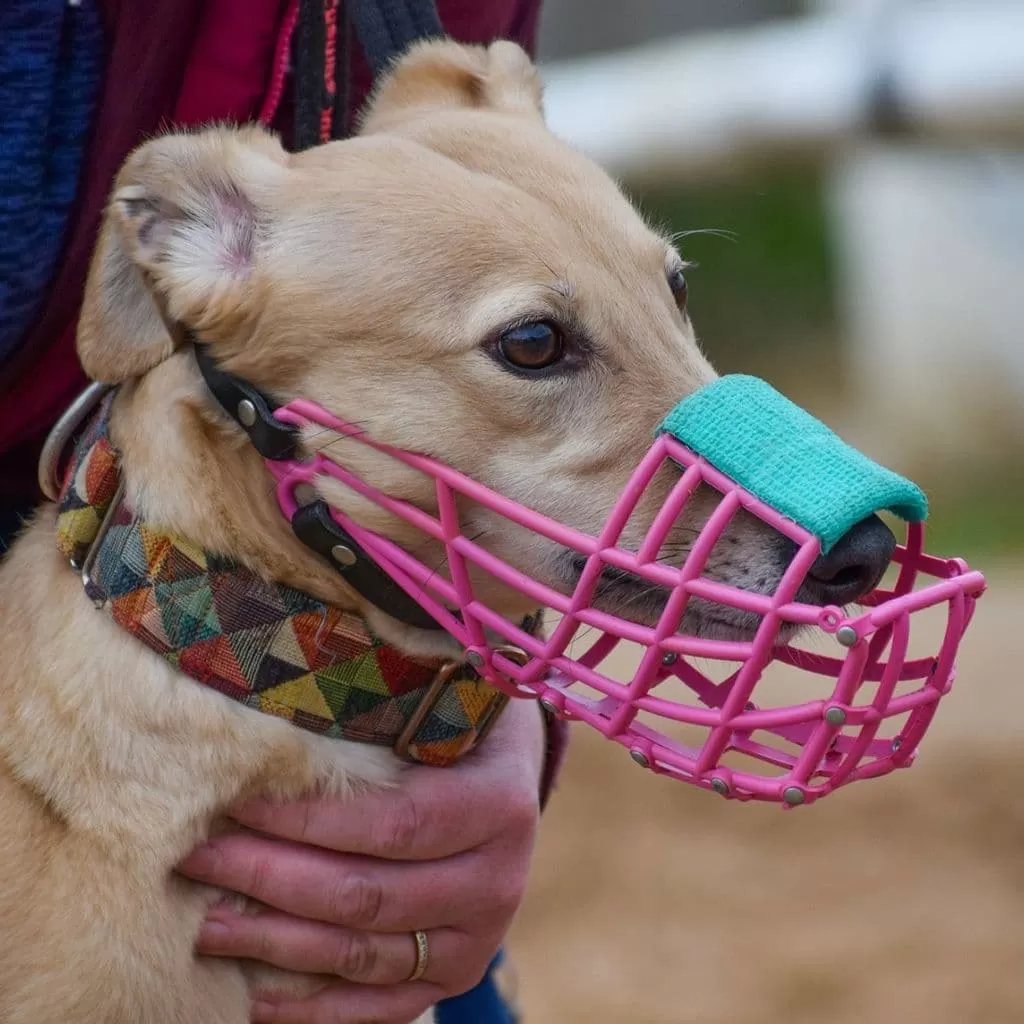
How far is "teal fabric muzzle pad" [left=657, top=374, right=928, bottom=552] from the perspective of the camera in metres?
1.42

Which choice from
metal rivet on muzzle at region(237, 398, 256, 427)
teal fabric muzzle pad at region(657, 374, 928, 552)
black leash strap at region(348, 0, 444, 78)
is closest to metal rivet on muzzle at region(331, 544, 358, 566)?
metal rivet on muzzle at region(237, 398, 256, 427)

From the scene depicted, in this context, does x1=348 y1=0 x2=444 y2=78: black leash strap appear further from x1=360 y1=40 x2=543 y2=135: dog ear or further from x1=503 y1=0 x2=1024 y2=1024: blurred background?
x1=503 y1=0 x2=1024 y2=1024: blurred background

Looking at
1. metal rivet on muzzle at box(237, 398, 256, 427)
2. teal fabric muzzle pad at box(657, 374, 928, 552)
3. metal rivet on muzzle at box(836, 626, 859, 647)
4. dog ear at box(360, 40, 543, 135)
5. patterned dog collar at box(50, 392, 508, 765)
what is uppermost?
dog ear at box(360, 40, 543, 135)

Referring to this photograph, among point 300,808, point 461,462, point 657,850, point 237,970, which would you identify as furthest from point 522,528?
point 657,850

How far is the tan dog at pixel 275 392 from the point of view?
1641 mm

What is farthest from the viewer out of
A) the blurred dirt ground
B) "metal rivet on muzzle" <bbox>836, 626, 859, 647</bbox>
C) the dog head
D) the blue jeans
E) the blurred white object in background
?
Result: the blurred white object in background

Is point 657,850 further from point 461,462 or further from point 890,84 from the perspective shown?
point 890,84

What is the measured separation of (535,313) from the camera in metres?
1.64

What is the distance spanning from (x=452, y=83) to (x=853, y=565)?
2.98 feet

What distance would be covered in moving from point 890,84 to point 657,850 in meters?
3.29

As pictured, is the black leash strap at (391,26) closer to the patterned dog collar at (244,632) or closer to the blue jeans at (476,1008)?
the patterned dog collar at (244,632)

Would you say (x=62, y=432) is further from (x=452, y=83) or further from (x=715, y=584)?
(x=715, y=584)

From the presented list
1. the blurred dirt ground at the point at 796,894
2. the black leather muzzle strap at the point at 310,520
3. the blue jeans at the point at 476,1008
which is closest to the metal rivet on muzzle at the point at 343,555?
the black leather muzzle strap at the point at 310,520

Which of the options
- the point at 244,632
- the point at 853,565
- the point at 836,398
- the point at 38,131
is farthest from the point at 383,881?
the point at 836,398
